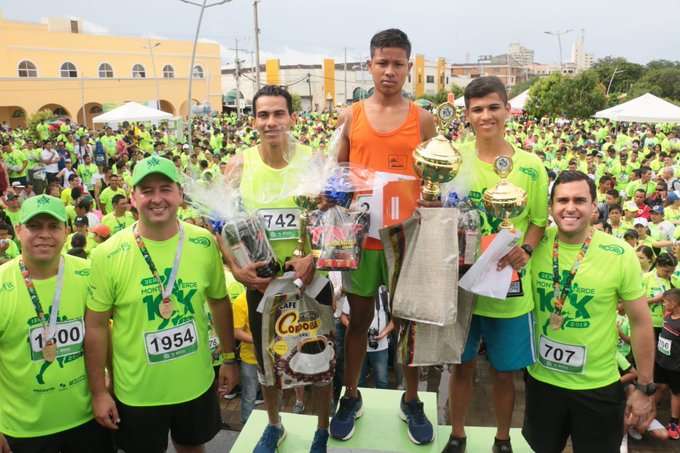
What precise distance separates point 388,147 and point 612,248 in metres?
1.26

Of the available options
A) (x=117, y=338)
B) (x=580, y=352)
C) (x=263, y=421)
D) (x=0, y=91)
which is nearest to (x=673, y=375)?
(x=580, y=352)

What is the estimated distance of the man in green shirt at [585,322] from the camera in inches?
106

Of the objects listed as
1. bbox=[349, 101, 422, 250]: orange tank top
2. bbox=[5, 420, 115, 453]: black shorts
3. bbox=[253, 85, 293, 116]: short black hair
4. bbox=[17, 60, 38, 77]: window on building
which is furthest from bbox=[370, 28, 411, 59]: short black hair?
bbox=[17, 60, 38, 77]: window on building

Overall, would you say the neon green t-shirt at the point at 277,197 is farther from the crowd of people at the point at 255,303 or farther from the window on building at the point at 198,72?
the window on building at the point at 198,72

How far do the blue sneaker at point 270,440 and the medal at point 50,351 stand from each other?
1.18m

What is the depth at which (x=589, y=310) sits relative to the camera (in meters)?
2.69

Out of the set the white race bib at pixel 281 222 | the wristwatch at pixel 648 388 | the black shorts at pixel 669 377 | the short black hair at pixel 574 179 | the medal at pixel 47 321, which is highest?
the short black hair at pixel 574 179

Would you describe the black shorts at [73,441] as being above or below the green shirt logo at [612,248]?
below

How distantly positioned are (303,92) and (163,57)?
1039 inches

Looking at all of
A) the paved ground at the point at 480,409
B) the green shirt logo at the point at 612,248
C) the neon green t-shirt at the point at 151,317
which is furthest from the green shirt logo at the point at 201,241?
the paved ground at the point at 480,409

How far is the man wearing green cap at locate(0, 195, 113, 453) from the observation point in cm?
260

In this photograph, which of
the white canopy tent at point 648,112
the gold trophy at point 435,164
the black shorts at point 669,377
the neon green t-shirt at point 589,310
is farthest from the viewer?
the white canopy tent at point 648,112

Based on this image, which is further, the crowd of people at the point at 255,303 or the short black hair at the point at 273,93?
the short black hair at the point at 273,93

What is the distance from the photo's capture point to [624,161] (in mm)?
13727
